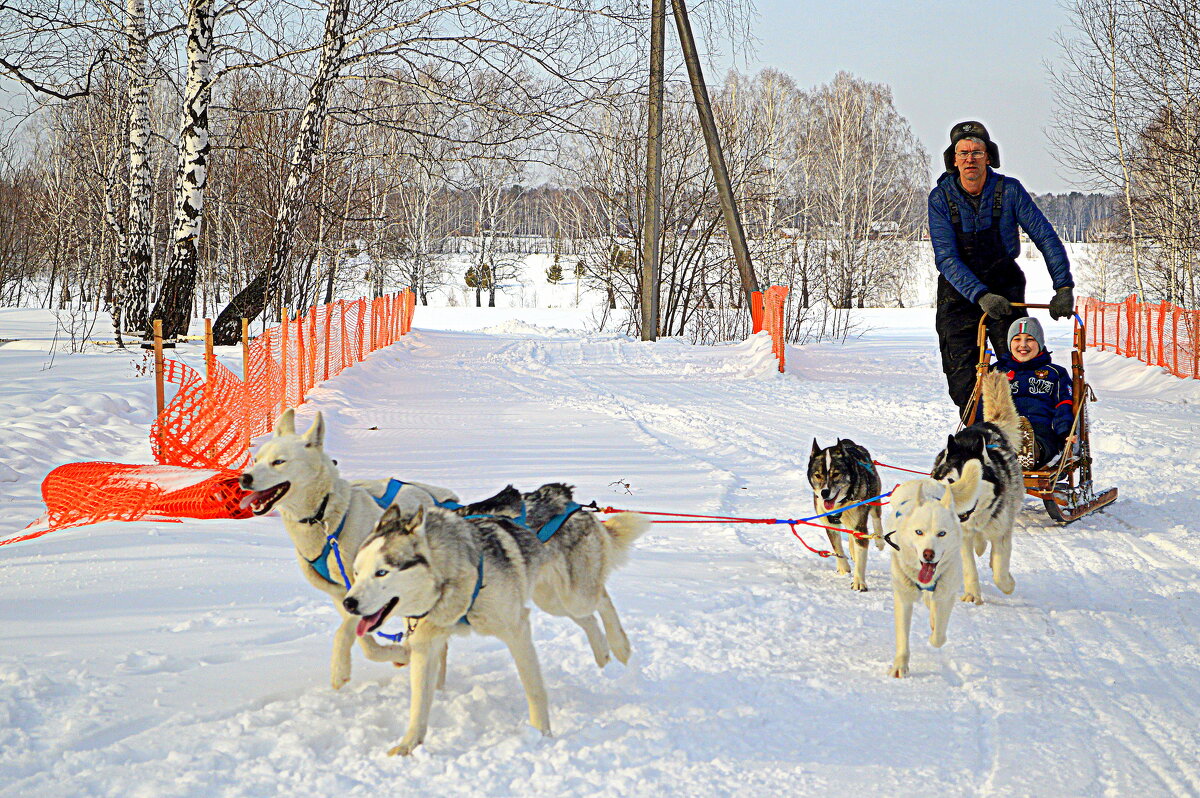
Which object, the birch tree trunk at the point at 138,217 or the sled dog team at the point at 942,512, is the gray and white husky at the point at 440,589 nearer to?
the sled dog team at the point at 942,512

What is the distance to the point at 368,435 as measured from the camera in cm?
812

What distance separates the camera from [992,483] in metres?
4.25

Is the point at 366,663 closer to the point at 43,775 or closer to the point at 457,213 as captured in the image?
the point at 43,775

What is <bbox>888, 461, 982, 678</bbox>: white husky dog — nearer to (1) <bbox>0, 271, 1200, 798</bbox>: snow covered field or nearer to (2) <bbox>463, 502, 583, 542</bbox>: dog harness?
(1) <bbox>0, 271, 1200, 798</bbox>: snow covered field

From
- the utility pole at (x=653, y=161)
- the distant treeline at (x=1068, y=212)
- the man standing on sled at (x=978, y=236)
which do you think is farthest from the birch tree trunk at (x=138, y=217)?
the distant treeline at (x=1068, y=212)

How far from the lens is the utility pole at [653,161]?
672 inches

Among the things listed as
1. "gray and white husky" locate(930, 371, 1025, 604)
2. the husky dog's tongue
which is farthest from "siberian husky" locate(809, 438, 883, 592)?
the husky dog's tongue

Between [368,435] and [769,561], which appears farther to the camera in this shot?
[368,435]

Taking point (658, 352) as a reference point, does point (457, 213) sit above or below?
above

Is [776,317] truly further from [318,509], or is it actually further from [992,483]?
[318,509]

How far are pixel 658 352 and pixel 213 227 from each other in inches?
666

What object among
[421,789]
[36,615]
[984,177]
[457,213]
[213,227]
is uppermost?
[457,213]

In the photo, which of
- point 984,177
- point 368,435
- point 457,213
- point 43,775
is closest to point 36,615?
point 43,775

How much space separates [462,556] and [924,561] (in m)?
1.70
